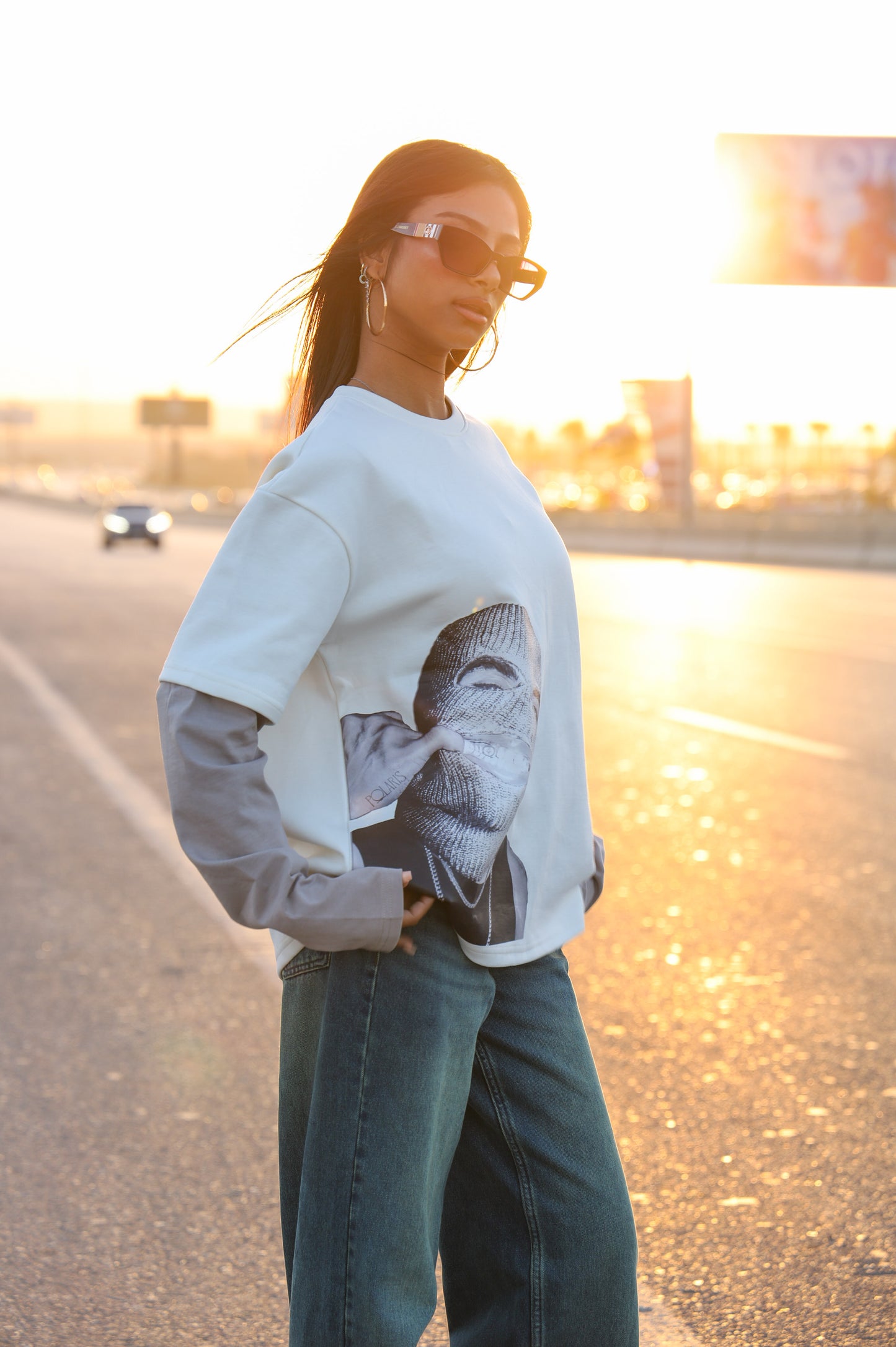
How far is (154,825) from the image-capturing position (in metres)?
7.12

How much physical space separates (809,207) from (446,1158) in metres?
41.3

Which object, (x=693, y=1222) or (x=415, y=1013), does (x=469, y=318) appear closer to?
(x=415, y=1013)

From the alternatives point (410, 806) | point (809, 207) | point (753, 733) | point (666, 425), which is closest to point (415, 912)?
point (410, 806)

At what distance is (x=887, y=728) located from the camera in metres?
9.86

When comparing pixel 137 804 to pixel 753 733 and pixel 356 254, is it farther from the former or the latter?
pixel 356 254

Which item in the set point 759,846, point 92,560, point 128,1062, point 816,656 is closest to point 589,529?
point 92,560

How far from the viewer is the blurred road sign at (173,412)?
14962cm

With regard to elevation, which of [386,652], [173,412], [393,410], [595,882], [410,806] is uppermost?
[393,410]

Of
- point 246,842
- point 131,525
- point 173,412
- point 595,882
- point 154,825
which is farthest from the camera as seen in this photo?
point 173,412

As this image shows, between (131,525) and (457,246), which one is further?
(131,525)

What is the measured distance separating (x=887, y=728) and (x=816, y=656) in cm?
412

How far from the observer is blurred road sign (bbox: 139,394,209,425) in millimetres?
149625

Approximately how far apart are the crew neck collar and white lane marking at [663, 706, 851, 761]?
7.16 m

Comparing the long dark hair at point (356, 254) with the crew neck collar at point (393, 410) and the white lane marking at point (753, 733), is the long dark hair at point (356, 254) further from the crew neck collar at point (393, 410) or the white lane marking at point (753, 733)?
the white lane marking at point (753, 733)
